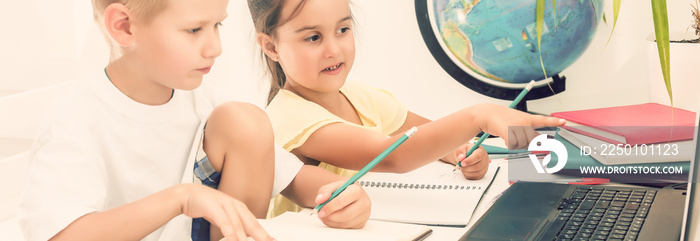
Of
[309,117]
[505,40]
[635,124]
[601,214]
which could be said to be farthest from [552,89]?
[601,214]

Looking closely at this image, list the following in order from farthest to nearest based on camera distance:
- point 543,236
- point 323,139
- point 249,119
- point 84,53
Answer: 1. point 84,53
2. point 323,139
3. point 249,119
4. point 543,236

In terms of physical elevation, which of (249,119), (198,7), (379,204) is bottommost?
(379,204)

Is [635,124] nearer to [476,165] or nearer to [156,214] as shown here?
[476,165]

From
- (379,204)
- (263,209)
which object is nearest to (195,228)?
(263,209)

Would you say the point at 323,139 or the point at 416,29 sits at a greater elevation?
the point at 416,29

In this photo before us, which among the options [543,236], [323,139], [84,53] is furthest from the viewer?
[84,53]

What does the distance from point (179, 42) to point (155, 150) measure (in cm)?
12

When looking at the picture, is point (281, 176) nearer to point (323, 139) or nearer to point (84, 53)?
point (323, 139)

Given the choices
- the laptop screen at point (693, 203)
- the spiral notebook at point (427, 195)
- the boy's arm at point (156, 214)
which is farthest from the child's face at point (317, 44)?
the laptop screen at point (693, 203)

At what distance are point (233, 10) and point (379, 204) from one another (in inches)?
27.1

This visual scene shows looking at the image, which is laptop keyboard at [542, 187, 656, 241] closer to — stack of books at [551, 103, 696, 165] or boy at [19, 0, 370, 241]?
stack of books at [551, 103, 696, 165]

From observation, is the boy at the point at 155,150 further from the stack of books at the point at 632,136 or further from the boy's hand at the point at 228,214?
the stack of books at the point at 632,136

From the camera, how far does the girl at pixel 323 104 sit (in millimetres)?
855

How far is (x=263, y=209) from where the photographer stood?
75 cm
